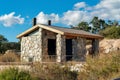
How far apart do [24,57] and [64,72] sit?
12097mm

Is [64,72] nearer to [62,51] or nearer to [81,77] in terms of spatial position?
[81,77]

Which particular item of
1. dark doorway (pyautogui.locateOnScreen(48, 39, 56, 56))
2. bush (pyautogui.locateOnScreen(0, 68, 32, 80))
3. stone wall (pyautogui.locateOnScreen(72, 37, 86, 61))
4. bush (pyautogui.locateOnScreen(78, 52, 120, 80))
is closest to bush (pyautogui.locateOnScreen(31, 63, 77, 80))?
bush (pyautogui.locateOnScreen(78, 52, 120, 80))

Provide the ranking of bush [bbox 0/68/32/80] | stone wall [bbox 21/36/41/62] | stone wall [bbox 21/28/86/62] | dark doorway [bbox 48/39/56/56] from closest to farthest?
1. bush [bbox 0/68/32/80]
2. stone wall [bbox 21/28/86/62]
3. stone wall [bbox 21/36/41/62]
4. dark doorway [bbox 48/39/56/56]

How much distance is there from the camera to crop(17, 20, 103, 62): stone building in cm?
2636

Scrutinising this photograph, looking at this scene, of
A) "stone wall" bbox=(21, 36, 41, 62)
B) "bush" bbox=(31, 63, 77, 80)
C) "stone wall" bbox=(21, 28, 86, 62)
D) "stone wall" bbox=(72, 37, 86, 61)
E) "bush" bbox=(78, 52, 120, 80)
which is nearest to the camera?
"bush" bbox=(78, 52, 120, 80)

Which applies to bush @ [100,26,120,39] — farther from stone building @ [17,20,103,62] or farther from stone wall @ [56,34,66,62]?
stone wall @ [56,34,66,62]

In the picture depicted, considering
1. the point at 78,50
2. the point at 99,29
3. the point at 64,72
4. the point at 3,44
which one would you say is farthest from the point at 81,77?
the point at 99,29

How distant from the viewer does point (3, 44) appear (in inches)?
1528

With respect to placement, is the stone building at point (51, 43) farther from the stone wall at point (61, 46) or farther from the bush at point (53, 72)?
the bush at point (53, 72)


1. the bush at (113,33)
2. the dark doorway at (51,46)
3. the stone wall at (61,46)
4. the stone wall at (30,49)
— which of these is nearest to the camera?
the stone wall at (61,46)

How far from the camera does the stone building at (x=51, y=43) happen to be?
86.5 ft

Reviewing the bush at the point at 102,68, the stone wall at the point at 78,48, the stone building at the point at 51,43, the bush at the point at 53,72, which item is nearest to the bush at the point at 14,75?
the bush at the point at 53,72

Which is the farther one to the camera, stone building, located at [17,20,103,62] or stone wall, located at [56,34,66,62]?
stone building, located at [17,20,103,62]

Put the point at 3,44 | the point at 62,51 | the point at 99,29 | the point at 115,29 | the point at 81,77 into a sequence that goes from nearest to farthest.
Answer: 1. the point at 81,77
2. the point at 62,51
3. the point at 3,44
4. the point at 115,29
5. the point at 99,29
